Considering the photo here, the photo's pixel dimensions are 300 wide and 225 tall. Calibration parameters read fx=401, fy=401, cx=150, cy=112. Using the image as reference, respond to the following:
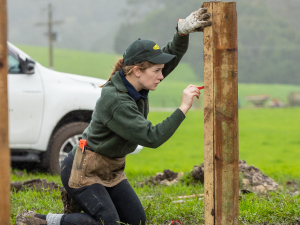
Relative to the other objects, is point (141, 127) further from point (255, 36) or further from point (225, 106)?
point (255, 36)

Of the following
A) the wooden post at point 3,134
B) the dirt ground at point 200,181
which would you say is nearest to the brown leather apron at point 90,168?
the wooden post at point 3,134

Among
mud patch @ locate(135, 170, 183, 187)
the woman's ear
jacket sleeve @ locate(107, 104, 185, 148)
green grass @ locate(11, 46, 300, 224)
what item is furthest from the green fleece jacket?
mud patch @ locate(135, 170, 183, 187)

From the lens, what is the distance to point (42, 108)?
5820mm

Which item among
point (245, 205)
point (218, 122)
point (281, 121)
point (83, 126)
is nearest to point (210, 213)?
point (218, 122)

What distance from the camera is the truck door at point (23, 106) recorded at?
576 centimetres

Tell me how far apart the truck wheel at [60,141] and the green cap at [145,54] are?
3159 mm

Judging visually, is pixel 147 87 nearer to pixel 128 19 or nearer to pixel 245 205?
pixel 245 205

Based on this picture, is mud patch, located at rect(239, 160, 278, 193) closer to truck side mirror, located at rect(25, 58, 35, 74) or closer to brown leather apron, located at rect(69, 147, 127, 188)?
brown leather apron, located at rect(69, 147, 127, 188)

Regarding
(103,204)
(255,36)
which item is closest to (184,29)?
(103,204)

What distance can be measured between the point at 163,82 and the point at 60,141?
59947 millimetres

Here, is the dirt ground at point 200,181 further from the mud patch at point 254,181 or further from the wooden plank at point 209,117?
the wooden plank at point 209,117

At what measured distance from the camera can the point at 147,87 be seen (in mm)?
2986

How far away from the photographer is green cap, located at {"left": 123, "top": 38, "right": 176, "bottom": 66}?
292 centimetres

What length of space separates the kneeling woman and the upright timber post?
11cm
